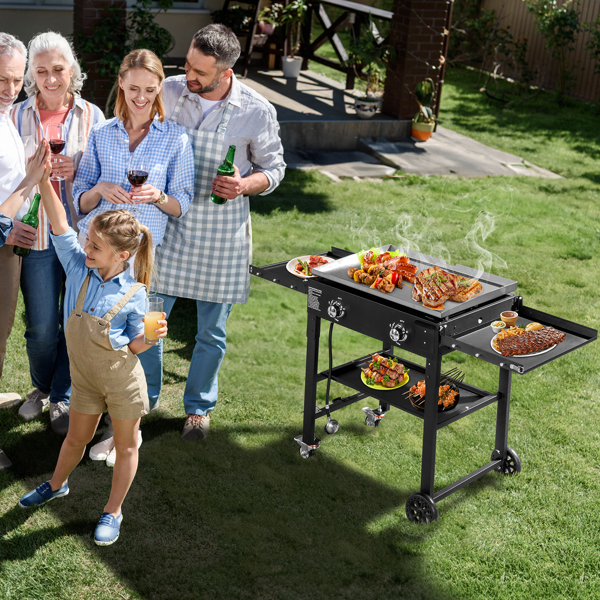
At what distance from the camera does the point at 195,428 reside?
426 centimetres

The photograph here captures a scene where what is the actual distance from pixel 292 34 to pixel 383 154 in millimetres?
4019

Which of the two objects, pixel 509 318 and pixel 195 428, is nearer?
pixel 509 318

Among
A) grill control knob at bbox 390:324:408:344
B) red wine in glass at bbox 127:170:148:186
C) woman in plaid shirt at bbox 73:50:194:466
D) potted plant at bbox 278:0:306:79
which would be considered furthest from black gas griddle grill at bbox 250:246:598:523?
potted plant at bbox 278:0:306:79

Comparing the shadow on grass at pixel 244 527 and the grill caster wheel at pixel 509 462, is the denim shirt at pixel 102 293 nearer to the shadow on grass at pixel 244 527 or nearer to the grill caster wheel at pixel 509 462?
the shadow on grass at pixel 244 527

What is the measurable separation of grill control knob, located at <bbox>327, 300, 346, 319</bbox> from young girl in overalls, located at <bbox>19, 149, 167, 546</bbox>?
898mm

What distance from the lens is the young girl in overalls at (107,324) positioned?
3.16 metres

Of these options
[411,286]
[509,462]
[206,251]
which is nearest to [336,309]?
[411,286]

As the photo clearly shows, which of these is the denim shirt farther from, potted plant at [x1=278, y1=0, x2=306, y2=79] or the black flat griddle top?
potted plant at [x1=278, y1=0, x2=306, y2=79]

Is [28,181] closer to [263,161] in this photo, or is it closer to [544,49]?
[263,161]

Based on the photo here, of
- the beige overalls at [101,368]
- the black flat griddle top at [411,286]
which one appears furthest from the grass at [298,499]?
the beige overalls at [101,368]

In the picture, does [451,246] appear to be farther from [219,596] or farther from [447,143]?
[219,596]

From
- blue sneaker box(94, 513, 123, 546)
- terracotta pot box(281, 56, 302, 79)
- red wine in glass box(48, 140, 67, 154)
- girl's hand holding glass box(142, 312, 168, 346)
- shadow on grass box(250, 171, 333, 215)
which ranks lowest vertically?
blue sneaker box(94, 513, 123, 546)

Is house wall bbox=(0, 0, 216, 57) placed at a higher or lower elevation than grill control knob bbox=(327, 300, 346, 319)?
higher

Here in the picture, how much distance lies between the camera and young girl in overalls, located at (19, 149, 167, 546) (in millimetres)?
3160
